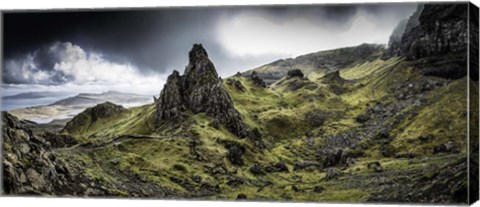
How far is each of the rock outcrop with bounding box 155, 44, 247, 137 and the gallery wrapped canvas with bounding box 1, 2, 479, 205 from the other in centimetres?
10

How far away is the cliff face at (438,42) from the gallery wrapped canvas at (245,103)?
109mm

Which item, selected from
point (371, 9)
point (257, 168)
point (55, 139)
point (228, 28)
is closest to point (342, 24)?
point (371, 9)

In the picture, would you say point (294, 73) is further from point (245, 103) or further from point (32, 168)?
point (32, 168)

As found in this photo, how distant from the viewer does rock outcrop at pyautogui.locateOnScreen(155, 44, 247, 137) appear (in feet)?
189

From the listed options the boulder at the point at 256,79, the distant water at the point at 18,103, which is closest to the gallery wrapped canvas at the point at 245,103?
the distant water at the point at 18,103

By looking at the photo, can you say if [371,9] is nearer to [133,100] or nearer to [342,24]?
[342,24]

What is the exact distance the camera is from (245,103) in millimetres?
58500

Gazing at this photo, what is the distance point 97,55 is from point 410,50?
2085 cm

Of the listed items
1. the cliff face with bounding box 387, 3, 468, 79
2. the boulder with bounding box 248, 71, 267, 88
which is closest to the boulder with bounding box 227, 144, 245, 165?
the boulder with bounding box 248, 71, 267, 88

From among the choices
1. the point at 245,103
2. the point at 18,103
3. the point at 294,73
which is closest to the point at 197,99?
the point at 245,103

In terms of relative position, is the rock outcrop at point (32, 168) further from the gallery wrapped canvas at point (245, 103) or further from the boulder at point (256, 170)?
the boulder at point (256, 170)

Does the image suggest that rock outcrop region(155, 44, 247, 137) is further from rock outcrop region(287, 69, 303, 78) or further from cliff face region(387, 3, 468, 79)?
cliff face region(387, 3, 468, 79)

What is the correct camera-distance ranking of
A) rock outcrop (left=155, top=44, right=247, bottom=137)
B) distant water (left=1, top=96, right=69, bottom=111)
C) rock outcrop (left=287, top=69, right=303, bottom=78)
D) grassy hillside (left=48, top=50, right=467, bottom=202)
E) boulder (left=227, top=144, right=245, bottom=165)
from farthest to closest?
1. rock outcrop (left=155, top=44, right=247, bottom=137)
2. distant water (left=1, top=96, right=69, bottom=111)
3. boulder (left=227, top=144, right=245, bottom=165)
4. rock outcrop (left=287, top=69, right=303, bottom=78)
5. grassy hillside (left=48, top=50, right=467, bottom=202)

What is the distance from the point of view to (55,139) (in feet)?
187
